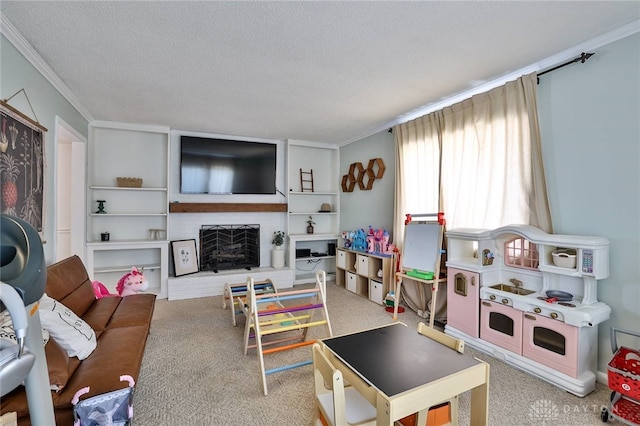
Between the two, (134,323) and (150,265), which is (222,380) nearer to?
(134,323)

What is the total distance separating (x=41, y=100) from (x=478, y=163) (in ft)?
12.9

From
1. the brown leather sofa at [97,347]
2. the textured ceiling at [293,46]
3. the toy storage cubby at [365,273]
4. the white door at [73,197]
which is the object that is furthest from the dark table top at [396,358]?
the white door at [73,197]

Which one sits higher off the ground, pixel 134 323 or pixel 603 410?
pixel 134 323

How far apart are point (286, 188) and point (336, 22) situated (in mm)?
3390

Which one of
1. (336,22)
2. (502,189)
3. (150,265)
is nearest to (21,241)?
(336,22)

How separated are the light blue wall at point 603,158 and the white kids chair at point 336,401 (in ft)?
6.31

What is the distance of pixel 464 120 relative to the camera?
302 cm

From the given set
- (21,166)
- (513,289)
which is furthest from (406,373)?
(21,166)

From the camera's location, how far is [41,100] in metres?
2.44

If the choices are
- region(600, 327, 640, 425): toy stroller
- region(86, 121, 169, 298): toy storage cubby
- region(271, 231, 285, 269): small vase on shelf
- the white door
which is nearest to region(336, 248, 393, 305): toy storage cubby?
region(271, 231, 285, 269): small vase on shelf

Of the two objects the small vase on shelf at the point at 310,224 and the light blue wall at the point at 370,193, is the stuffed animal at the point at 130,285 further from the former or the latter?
the light blue wall at the point at 370,193

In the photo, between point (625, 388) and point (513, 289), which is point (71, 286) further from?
point (625, 388)

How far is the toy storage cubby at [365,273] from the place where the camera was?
3.87 m

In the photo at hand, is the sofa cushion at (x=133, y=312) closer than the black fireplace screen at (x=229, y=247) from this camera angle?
Yes
